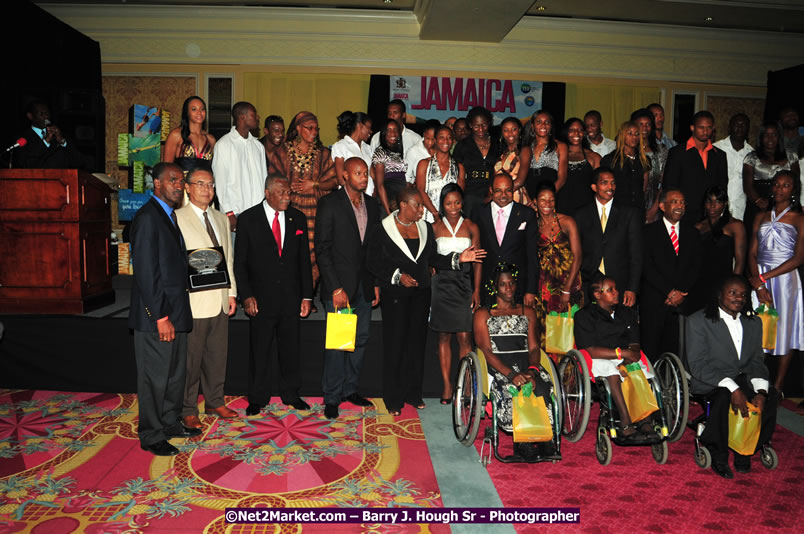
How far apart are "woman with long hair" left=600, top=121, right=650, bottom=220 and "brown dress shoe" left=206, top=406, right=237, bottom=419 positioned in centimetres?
366

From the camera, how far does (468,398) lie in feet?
13.5

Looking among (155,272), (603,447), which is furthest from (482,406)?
(155,272)

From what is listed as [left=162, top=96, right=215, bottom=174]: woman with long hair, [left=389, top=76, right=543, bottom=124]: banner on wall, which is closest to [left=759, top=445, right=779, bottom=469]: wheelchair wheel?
[left=162, top=96, right=215, bottom=174]: woman with long hair

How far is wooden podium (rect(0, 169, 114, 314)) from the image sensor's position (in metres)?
5.04

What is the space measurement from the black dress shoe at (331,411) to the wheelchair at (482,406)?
0.99 m

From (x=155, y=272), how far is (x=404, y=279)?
5.49ft

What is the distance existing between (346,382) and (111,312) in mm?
2412

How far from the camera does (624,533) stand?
9.28 ft

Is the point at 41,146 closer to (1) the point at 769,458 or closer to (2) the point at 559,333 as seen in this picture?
(2) the point at 559,333

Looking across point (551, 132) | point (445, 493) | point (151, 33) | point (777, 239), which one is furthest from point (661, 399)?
point (151, 33)

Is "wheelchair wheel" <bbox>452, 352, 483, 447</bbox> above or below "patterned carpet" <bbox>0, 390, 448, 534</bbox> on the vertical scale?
above

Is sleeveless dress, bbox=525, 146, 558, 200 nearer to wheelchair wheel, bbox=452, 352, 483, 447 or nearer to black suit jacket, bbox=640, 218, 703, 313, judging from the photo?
black suit jacket, bbox=640, 218, 703, 313

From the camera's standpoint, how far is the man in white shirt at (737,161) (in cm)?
599

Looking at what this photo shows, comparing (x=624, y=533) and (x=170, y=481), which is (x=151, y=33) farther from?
(x=624, y=533)
